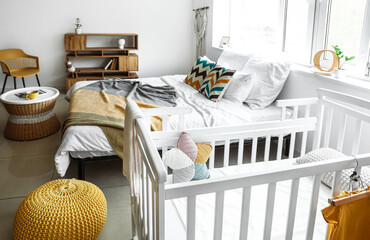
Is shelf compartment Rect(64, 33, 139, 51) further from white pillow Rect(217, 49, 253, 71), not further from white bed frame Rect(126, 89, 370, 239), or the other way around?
white bed frame Rect(126, 89, 370, 239)

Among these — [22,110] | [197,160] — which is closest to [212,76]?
[197,160]

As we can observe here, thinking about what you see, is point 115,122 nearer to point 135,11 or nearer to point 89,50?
point 89,50

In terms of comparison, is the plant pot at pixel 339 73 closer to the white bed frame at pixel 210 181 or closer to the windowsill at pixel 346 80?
the windowsill at pixel 346 80

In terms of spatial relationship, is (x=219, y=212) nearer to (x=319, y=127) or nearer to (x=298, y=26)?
(x=319, y=127)

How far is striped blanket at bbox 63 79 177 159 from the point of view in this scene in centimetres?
241

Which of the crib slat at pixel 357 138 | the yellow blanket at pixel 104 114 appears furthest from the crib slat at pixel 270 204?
the yellow blanket at pixel 104 114

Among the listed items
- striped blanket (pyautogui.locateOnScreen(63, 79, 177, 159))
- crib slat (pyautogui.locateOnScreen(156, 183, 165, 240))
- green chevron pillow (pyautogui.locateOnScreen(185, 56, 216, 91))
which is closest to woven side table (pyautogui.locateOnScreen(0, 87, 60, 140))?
striped blanket (pyautogui.locateOnScreen(63, 79, 177, 159))

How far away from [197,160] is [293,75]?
175cm

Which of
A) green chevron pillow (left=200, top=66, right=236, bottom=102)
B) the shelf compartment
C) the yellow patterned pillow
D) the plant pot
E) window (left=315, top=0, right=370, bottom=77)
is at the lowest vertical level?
the yellow patterned pillow

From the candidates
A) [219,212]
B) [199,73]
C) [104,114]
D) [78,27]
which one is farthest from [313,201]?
[78,27]

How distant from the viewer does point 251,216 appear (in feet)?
5.03

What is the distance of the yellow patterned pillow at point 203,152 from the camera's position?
163 centimetres

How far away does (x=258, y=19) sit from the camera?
4.11 meters

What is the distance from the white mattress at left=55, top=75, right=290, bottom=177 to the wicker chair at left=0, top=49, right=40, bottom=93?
2.93 meters
